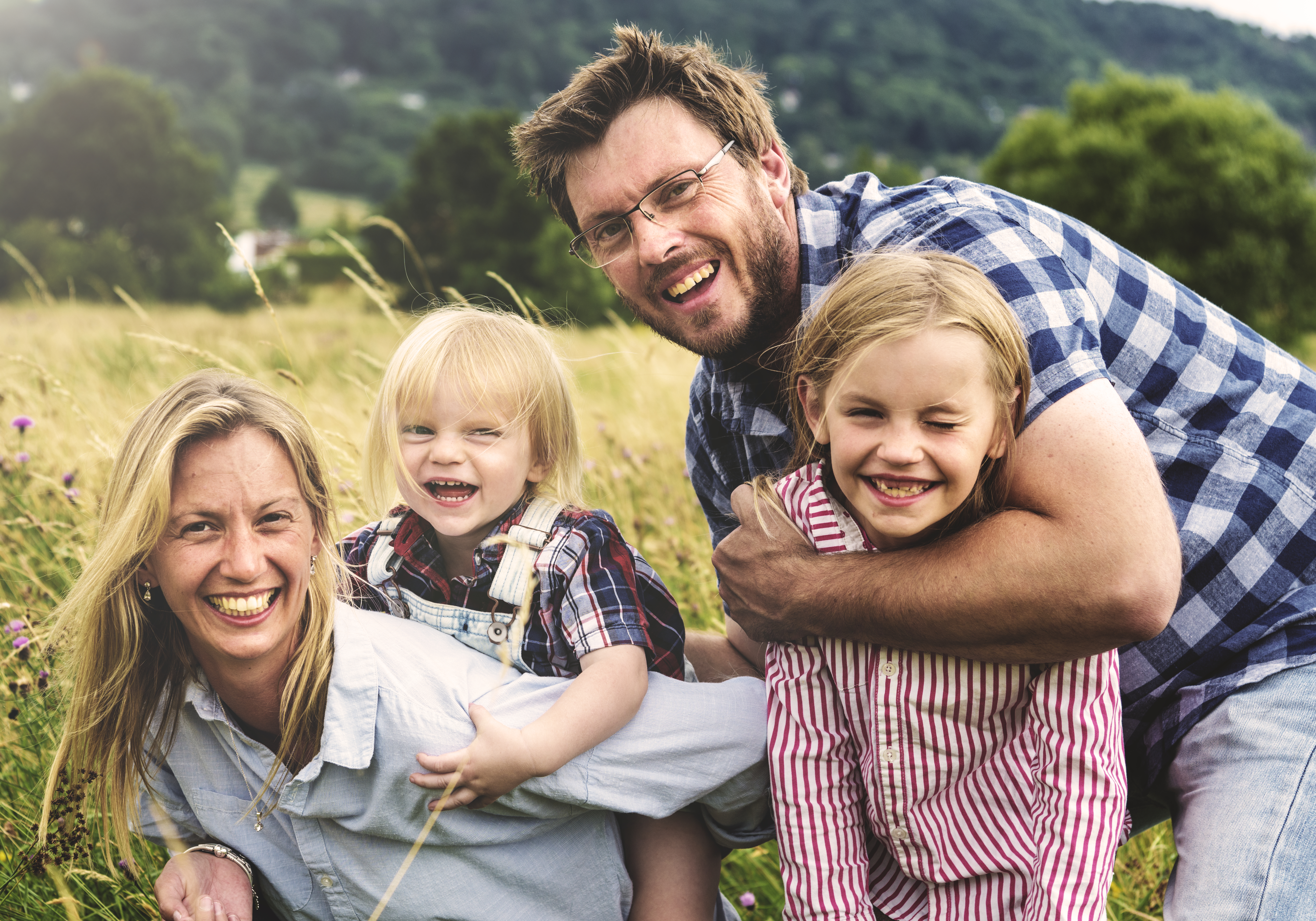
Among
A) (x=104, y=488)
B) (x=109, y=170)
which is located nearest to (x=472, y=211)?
(x=104, y=488)

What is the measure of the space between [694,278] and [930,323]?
2.80 ft

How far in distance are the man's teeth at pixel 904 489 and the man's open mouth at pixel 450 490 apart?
0.81 metres

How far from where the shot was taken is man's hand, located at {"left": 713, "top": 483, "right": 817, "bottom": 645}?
173cm

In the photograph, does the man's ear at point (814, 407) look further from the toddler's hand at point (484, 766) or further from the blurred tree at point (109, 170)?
the blurred tree at point (109, 170)

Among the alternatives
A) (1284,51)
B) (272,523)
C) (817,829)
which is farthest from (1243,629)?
(1284,51)

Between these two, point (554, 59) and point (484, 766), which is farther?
point (554, 59)

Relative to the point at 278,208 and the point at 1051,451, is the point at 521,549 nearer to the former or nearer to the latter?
the point at 1051,451

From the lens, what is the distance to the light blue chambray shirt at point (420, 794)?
5.09 ft

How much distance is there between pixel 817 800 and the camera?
168 centimetres

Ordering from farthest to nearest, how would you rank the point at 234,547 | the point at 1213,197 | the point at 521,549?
the point at 1213,197
the point at 521,549
the point at 234,547

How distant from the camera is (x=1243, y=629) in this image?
1819 millimetres

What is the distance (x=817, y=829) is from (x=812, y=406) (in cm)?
83

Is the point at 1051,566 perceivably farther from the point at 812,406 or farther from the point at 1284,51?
the point at 1284,51

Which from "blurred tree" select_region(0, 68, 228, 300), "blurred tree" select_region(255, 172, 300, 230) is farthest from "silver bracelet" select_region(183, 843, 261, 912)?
"blurred tree" select_region(255, 172, 300, 230)
